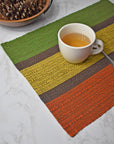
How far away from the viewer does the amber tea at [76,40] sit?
1.49ft

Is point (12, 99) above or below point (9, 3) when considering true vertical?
below

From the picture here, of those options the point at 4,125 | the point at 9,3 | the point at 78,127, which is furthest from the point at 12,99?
the point at 9,3

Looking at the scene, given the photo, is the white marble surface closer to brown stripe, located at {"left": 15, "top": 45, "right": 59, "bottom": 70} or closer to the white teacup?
brown stripe, located at {"left": 15, "top": 45, "right": 59, "bottom": 70}

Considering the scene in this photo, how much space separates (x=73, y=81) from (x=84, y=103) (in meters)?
0.06

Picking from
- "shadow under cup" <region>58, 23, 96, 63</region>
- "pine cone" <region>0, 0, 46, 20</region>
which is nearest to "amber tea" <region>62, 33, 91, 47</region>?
"shadow under cup" <region>58, 23, 96, 63</region>

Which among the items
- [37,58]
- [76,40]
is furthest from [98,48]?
[37,58]

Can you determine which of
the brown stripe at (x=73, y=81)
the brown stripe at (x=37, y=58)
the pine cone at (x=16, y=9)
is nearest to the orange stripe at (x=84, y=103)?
the brown stripe at (x=73, y=81)

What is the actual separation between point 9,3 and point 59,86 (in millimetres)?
295

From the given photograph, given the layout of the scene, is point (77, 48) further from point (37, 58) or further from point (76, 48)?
point (37, 58)

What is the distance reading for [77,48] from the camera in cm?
40

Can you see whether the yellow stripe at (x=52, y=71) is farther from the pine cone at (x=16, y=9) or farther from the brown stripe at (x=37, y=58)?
the pine cone at (x=16, y=9)

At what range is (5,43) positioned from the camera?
0.51 meters

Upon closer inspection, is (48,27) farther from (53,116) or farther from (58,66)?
(53,116)

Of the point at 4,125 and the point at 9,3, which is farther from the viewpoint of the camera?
the point at 9,3
